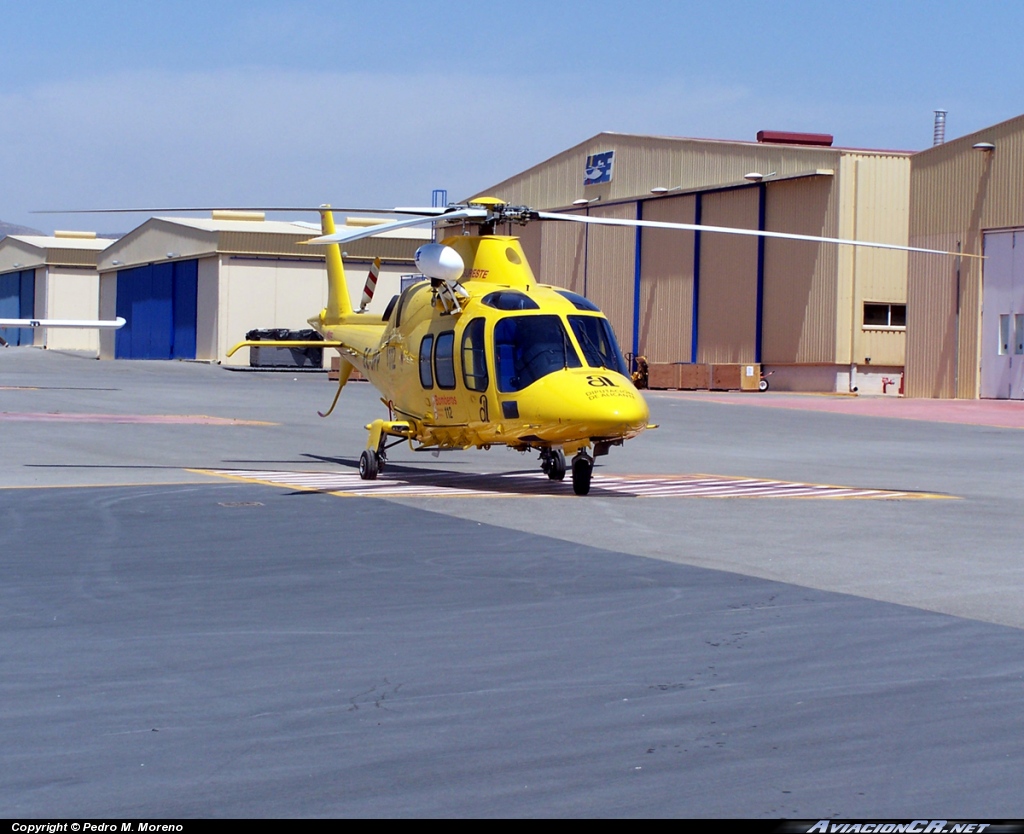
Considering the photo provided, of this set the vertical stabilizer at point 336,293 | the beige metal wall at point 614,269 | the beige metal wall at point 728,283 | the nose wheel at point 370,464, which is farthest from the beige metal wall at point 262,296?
the nose wheel at point 370,464

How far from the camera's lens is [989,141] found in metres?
44.5

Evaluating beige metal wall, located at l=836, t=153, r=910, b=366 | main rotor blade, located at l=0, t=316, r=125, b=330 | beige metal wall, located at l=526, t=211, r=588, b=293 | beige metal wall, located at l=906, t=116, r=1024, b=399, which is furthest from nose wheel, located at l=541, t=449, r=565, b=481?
beige metal wall, located at l=526, t=211, r=588, b=293

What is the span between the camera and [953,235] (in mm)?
46062

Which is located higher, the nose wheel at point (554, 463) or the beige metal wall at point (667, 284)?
the beige metal wall at point (667, 284)

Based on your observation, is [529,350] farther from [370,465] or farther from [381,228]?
[370,465]

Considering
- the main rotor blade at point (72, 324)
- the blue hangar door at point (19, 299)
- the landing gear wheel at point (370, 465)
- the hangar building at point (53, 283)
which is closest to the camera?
the landing gear wheel at point (370, 465)

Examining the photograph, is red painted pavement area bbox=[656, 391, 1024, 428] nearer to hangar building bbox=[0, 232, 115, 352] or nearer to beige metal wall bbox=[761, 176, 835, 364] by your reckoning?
beige metal wall bbox=[761, 176, 835, 364]

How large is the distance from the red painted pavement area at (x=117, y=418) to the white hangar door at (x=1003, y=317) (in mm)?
24928

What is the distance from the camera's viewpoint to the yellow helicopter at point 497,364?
1711cm

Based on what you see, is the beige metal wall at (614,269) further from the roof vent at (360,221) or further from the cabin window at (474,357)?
the cabin window at (474,357)

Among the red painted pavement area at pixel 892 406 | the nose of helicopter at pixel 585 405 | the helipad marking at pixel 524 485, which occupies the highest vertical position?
the nose of helicopter at pixel 585 405

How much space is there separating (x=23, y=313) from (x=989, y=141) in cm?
7988

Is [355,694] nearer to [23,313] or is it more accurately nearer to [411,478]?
[411,478]

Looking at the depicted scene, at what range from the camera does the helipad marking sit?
1828 centimetres
